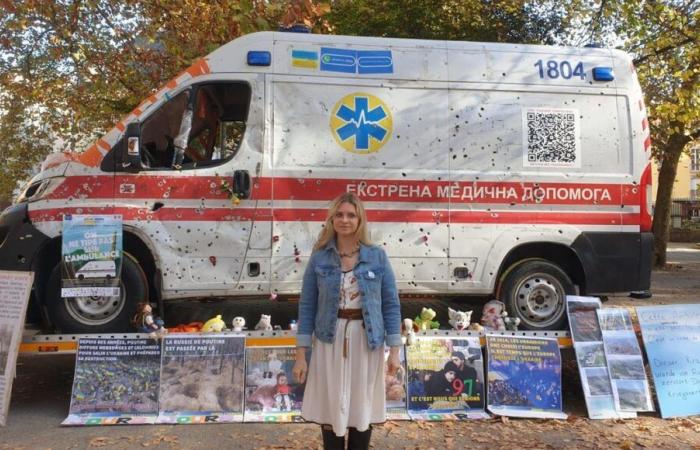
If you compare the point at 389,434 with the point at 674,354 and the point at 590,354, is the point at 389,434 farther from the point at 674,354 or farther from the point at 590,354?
the point at 674,354

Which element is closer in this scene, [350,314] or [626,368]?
[350,314]

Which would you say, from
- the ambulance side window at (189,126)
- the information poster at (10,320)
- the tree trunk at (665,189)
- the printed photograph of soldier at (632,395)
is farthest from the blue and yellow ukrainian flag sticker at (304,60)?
the tree trunk at (665,189)

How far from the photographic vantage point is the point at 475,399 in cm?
489

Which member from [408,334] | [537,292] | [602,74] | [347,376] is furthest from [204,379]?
[602,74]

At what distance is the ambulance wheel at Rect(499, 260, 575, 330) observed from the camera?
571 centimetres

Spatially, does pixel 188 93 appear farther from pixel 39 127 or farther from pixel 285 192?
pixel 39 127

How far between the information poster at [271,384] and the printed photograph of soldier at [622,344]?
8.88 ft

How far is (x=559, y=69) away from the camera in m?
5.78

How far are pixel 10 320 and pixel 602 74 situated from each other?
228 inches

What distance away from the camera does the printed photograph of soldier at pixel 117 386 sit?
467cm

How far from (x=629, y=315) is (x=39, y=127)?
1514 cm

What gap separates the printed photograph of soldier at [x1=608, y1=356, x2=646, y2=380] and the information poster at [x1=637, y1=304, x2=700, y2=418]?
0.11 meters

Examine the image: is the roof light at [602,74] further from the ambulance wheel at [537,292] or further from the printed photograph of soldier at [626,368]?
the printed photograph of soldier at [626,368]

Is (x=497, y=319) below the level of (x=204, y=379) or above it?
above
